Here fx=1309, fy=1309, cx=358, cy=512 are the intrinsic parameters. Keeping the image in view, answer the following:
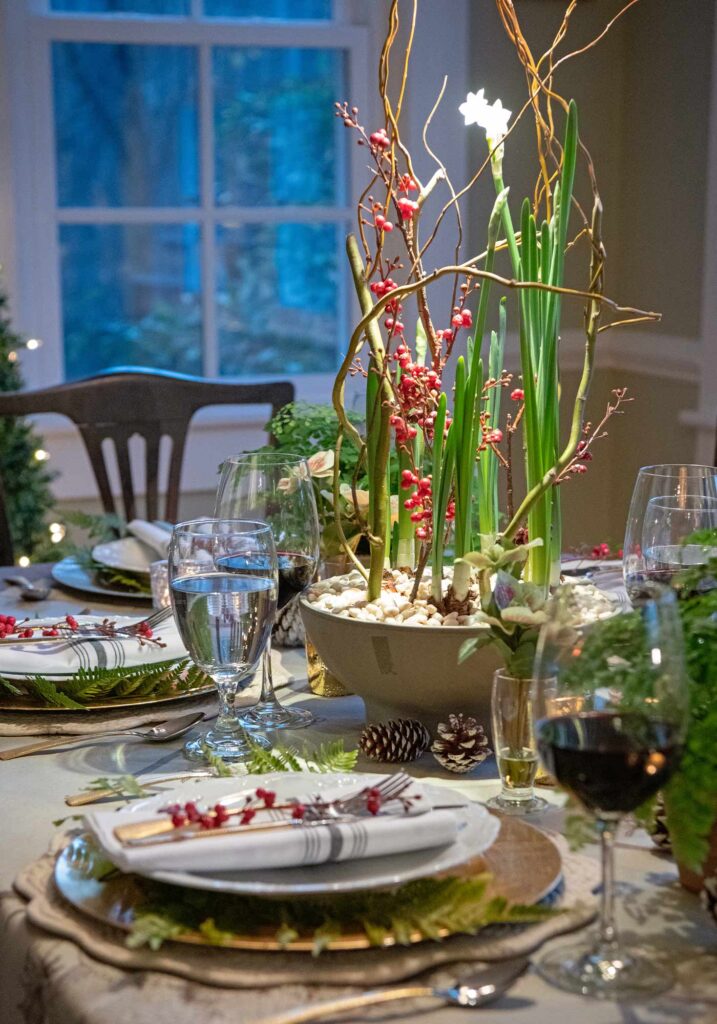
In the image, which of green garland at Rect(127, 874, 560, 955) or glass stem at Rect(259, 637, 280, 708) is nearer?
green garland at Rect(127, 874, 560, 955)

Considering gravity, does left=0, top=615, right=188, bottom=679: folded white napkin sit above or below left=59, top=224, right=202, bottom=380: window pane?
below

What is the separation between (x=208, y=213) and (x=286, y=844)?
9.50 ft

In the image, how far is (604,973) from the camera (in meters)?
0.68

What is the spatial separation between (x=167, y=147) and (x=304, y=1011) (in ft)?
10.0

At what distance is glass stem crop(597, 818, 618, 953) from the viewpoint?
68 cm

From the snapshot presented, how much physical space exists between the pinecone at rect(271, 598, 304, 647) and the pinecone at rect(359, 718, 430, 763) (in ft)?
1.21

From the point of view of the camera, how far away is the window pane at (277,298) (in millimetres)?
3531

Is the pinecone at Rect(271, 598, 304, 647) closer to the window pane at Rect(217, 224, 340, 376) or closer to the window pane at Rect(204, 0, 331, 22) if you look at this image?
the window pane at Rect(217, 224, 340, 376)

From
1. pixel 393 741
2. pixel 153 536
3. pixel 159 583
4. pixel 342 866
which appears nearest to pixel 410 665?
pixel 393 741

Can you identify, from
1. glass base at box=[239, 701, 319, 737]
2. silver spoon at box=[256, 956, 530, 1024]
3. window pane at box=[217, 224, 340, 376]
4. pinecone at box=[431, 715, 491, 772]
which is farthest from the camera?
window pane at box=[217, 224, 340, 376]

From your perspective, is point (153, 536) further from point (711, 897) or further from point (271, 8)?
point (271, 8)

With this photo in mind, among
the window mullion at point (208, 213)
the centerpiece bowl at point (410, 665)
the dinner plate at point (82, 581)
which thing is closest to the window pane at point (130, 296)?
the window mullion at point (208, 213)

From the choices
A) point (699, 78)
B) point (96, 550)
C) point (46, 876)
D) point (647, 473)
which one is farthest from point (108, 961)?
point (699, 78)

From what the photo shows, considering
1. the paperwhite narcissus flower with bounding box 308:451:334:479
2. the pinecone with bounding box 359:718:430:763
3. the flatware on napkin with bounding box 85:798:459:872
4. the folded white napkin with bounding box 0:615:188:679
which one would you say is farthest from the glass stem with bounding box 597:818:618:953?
the paperwhite narcissus flower with bounding box 308:451:334:479
